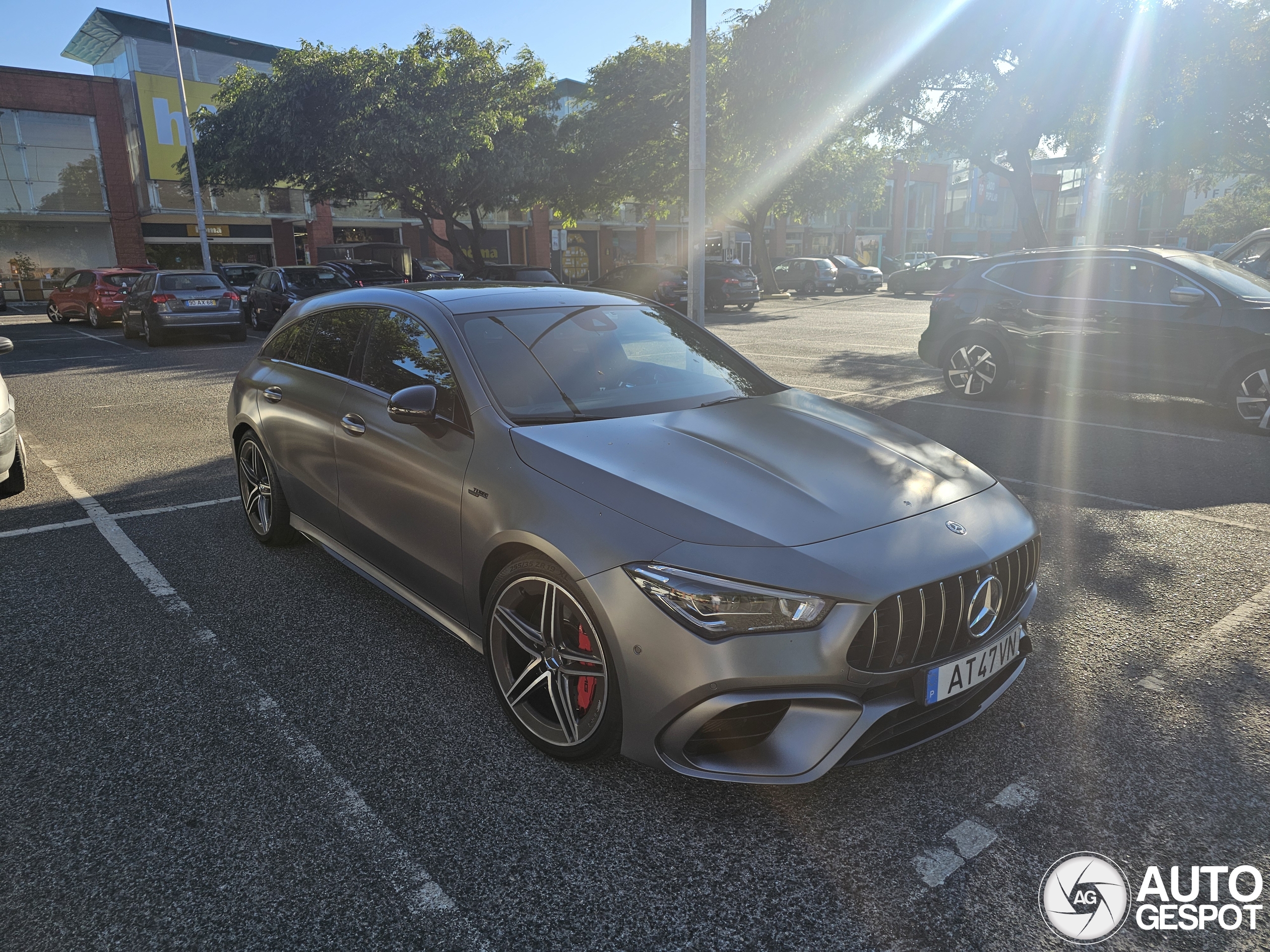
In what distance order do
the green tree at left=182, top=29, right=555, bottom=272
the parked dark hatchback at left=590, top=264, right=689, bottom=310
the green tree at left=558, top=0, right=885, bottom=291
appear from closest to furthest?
the green tree at left=558, top=0, right=885, bottom=291, the green tree at left=182, top=29, right=555, bottom=272, the parked dark hatchback at left=590, top=264, right=689, bottom=310

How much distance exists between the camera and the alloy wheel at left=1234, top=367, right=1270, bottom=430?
7.52 meters

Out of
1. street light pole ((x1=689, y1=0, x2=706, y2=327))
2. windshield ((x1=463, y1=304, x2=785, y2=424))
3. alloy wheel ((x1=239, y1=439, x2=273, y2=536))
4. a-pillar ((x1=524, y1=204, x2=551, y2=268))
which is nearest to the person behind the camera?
windshield ((x1=463, y1=304, x2=785, y2=424))

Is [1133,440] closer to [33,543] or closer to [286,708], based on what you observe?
[286,708]

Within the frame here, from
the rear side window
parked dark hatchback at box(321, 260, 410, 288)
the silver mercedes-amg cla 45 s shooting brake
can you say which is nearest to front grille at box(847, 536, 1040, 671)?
the silver mercedes-amg cla 45 s shooting brake

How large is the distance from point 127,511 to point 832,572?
5.36m

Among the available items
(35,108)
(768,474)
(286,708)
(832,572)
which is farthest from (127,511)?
(35,108)

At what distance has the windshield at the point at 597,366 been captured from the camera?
3391 mm

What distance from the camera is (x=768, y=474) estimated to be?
2.88m

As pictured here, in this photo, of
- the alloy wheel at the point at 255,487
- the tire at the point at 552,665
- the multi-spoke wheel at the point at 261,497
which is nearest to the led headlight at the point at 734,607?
the tire at the point at 552,665

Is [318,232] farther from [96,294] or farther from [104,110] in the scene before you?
[96,294]

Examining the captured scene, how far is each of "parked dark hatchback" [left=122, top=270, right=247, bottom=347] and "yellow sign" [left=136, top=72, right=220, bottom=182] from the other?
22223 millimetres

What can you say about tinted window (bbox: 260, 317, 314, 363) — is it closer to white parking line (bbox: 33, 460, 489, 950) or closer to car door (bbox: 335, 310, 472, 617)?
car door (bbox: 335, 310, 472, 617)

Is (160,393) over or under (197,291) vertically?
under

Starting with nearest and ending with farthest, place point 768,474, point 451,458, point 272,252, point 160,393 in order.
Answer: point 768,474
point 451,458
point 160,393
point 272,252
